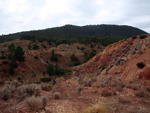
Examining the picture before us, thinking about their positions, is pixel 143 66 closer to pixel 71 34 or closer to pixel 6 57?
pixel 6 57

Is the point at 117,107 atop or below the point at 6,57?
below

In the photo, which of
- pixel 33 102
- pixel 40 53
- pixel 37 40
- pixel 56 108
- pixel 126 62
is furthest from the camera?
pixel 37 40

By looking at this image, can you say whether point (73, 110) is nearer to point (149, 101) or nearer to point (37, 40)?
point (149, 101)

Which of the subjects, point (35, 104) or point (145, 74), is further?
point (145, 74)

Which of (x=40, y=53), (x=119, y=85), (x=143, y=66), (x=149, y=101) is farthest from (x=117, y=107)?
(x=40, y=53)

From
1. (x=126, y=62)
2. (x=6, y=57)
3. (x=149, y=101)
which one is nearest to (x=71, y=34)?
(x=6, y=57)

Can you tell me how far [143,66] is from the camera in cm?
1202

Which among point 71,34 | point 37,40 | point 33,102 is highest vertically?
point 71,34

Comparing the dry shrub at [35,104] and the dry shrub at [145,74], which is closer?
the dry shrub at [35,104]

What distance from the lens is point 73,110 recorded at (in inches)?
220

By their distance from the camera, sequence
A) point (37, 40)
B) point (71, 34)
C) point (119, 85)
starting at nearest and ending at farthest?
point (119, 85) < point (37, 40) < point (71, 34)

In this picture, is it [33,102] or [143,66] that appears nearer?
[33,102]

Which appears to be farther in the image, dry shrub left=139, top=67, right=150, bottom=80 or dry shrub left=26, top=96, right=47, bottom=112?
dry shrub left=139, top=67, right=150, bottom=80

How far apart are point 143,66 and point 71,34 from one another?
304 feet
